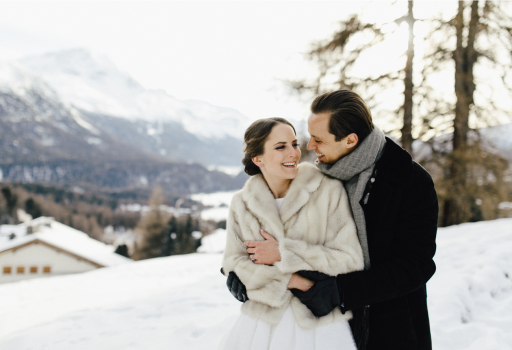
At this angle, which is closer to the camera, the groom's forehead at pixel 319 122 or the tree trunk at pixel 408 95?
the groom's forehead at pixel 319 122

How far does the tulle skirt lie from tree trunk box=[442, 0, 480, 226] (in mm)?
7690

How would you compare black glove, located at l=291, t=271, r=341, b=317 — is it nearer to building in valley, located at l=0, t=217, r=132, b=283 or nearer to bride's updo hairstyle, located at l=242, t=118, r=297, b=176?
bride's updo hairstyle, located at l=242, t=118, r=297, b=176

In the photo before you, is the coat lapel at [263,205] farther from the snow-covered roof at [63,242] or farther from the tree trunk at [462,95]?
the snow-covered roof at [63,242]

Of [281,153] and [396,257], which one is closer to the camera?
[396,257]

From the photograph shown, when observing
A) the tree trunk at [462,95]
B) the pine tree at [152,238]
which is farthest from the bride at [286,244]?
the pine tree at [152,238]

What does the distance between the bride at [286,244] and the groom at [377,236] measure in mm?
62

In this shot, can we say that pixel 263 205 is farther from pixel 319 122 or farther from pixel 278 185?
pixel 319 122

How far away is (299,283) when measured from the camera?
1.72 meters

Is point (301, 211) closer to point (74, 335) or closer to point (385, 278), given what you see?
point (385, 278)

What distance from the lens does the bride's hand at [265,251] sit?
70.2 inches

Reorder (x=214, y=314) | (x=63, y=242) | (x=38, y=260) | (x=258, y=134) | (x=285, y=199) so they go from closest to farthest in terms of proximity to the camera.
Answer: (x=285, y=199)
(x=258, y=134)
(x=214, y=314)
(x=38, y=260)
(x=63, y=242)

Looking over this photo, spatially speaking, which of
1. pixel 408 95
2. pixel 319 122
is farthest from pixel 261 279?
pixel 408 95

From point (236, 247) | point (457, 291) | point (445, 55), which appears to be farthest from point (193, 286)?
point (445, 55)

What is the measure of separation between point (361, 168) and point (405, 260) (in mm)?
514
